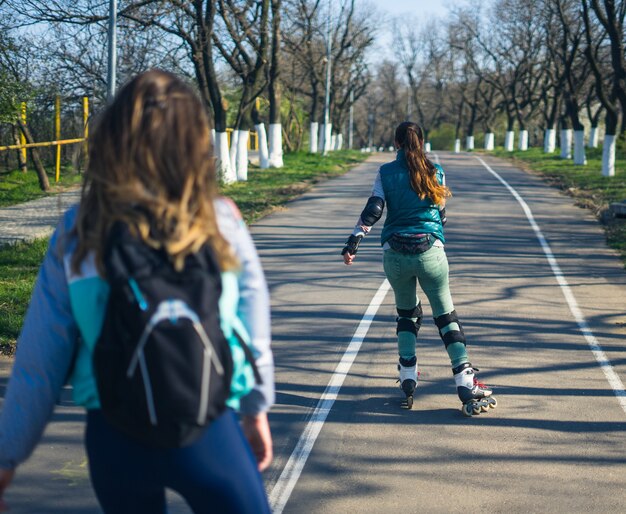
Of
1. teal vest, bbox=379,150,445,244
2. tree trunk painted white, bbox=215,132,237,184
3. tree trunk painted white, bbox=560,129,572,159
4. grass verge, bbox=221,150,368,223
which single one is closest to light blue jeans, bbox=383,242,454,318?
teal vest, bbox=379,150,445,244

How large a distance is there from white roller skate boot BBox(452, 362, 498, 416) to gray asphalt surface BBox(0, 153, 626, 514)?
0.10 m

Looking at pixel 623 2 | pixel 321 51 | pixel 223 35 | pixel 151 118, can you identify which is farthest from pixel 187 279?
pixel 321 51

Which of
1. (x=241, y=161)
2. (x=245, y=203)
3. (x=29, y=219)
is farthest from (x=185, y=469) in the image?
(x=241, y=161)

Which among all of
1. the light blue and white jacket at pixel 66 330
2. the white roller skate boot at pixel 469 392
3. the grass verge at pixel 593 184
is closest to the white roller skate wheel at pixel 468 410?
the white roller skate boot at pixel 469 392

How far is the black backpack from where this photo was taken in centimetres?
218

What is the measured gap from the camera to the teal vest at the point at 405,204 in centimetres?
648

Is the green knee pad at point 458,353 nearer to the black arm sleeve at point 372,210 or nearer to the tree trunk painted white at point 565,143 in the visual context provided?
the black arm sleeve at point 372,210

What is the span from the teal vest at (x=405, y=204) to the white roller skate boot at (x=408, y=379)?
0.98m

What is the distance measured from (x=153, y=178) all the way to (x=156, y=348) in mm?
411

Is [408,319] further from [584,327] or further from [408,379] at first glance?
[584,327]

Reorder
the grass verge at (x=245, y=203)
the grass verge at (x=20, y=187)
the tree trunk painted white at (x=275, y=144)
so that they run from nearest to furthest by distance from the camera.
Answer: the grass verge at (x=245, y=203), the grass verge at (x=20, y=187), the tree trunk painted white at (x=275, y=144)

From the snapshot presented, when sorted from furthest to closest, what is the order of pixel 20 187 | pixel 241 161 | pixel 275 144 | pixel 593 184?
1. pixel 275 144
2. pixel 241 161
3. pixel 593 184
4. pixel 20 187

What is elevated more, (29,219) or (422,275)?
(422,275)

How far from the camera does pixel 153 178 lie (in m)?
2.24
